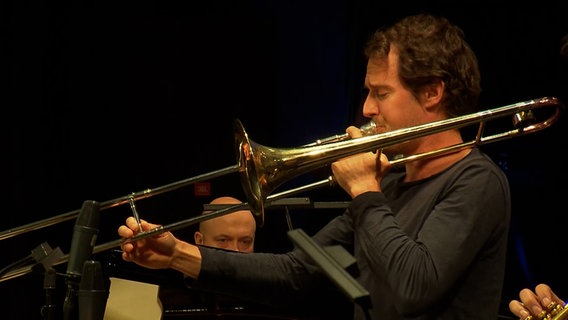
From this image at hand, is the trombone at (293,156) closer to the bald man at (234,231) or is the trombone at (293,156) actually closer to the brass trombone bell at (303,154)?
the brass trombone bell at (303,154)

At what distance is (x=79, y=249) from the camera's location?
170 cm

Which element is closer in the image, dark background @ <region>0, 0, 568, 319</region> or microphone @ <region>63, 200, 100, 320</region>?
microphone @ <region>63, 200, 100, 320</region>

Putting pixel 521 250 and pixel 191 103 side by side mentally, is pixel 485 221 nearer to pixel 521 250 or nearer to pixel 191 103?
pixel 521 250

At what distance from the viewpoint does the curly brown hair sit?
1973mm

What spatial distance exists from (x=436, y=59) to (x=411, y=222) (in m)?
0.48

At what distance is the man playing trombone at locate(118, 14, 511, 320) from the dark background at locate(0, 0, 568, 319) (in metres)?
1.80

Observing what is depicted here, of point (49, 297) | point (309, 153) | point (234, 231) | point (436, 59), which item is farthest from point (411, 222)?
point (234, 231)

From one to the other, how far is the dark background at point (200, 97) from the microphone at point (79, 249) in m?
2.08

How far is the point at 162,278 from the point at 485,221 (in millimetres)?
1120

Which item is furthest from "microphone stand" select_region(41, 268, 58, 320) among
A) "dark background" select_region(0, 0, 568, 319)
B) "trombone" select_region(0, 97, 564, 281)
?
"dark background" select_region(0, 0, 568, 319)

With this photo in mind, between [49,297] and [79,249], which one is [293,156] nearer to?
[79,249]

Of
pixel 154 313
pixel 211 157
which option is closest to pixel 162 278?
pixel 154 313

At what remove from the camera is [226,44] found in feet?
13.9

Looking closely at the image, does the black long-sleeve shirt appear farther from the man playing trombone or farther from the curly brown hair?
the curly brown hair
